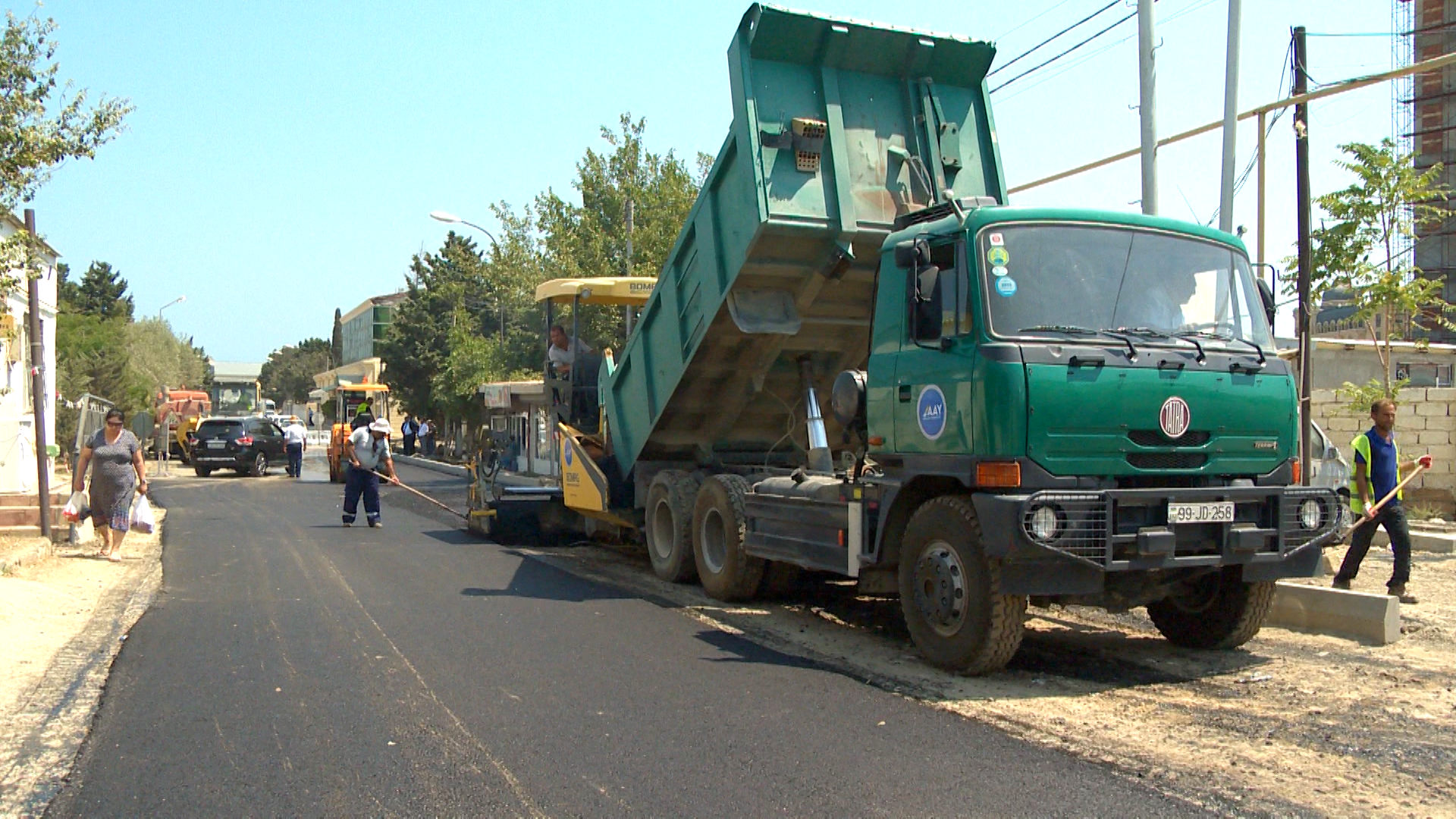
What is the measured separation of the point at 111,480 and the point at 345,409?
20.2 metres

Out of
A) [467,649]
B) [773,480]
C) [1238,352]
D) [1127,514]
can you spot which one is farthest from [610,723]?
[1238,352]

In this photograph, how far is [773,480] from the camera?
8703 millimetres

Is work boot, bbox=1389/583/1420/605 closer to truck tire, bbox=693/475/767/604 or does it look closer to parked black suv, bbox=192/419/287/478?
truck tire, bbox=693/475/767/604

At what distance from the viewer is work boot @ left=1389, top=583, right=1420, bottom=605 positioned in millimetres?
8594

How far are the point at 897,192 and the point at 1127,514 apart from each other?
134 inches

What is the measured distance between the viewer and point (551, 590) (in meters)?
9.80

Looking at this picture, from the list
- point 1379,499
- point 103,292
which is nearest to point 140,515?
point 1379,499

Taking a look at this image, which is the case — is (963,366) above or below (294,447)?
above

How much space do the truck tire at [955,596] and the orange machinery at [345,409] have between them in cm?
1962

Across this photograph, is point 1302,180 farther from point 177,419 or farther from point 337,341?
point 337,341

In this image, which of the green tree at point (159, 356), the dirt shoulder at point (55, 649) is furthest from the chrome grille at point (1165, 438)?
the green tree at point (159, 356)

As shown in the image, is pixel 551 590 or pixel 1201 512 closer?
pixel 1201 512

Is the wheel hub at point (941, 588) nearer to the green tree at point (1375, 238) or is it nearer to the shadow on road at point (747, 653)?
the shadow on road at point (747, 653)

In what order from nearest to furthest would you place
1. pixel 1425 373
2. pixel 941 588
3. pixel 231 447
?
pixel 941 588
pixel 1425 373
pixel 231 447
